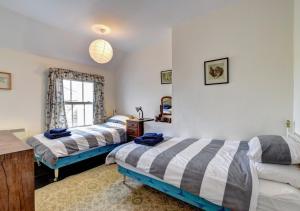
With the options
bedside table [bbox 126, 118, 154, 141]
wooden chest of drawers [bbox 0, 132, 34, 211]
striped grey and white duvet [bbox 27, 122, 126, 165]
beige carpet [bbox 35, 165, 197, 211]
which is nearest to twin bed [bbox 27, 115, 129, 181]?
striped grey and white duvet [bbox 27, 122, 126, 165]

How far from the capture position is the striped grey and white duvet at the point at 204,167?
1258 mm

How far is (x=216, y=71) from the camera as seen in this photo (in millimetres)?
2582

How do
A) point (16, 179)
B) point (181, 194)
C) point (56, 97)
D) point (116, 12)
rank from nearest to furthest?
1. point (16, 179)
2. point (181, 194)
3. point (116, 12)
4. point (56, 97)

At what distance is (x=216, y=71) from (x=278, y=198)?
1.89 metres

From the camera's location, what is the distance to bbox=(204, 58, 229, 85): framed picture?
98.2 inches

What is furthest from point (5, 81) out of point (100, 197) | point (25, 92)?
point (100, 197)

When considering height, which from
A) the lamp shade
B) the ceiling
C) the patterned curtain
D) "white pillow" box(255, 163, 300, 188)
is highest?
the ceiling

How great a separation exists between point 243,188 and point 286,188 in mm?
312

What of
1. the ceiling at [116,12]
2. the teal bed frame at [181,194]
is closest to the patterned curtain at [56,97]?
the ceiling at [116,12]

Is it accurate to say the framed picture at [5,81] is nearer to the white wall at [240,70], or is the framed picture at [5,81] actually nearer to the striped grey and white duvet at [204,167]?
the striped grey and white duvet at [204,167]

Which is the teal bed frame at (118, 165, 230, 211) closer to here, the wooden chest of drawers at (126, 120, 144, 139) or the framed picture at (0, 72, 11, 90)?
the wooden chest of drawers at (126, 120, 144, 139)

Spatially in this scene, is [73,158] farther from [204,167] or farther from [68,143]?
[204,167]

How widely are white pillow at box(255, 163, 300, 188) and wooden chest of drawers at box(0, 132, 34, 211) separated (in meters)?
1.63

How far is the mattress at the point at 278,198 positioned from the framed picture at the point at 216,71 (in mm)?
1640
